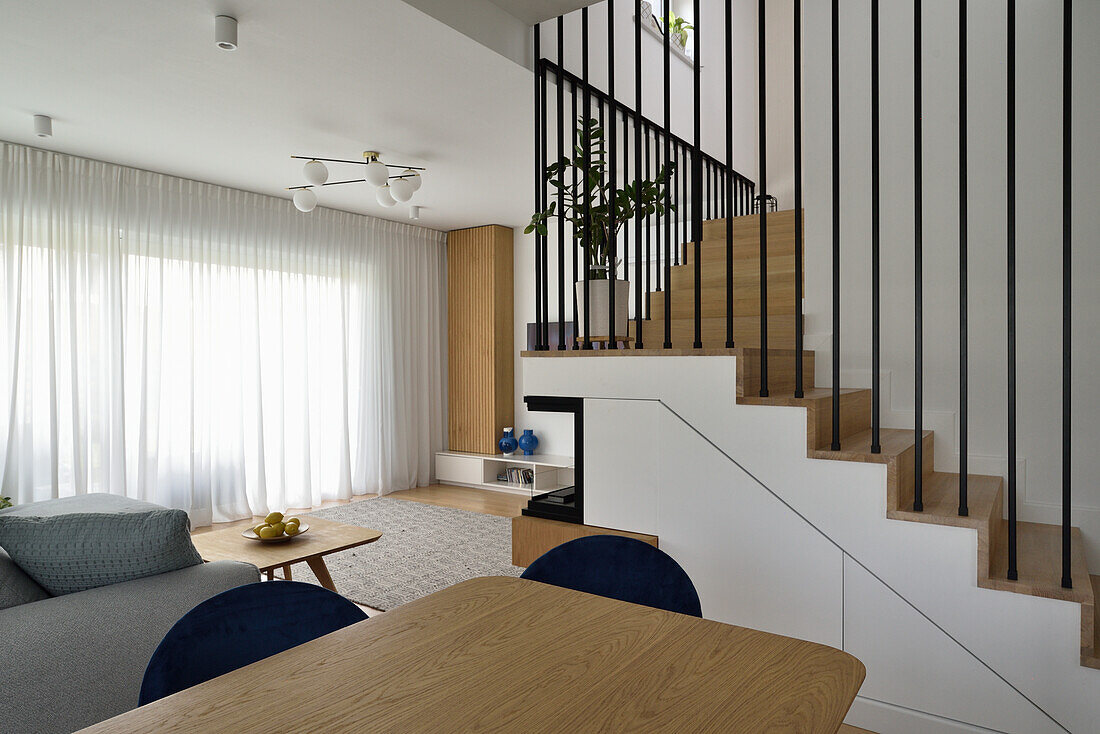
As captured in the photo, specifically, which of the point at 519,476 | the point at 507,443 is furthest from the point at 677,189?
the point at 519,476

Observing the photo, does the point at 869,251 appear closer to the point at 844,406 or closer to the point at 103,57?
the point at 844,406

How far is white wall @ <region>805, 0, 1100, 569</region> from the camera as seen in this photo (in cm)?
288

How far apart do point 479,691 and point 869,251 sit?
123 inches

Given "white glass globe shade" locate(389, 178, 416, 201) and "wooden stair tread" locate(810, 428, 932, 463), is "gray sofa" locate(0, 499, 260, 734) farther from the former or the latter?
"white glass globe shade" locate(389, 178, 416, 201)

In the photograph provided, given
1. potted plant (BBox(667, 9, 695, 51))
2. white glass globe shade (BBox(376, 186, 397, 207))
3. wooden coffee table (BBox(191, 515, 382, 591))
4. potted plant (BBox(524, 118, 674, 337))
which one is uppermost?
potted plant (BBox(667, 9, 695, 51))

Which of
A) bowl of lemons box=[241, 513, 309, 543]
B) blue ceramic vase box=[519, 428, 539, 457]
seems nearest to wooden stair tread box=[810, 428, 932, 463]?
bowl of lemons box=[241, 513, 309, 543]

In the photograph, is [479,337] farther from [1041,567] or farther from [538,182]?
[1041,567]

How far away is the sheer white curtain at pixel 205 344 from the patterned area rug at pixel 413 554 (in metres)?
0.80

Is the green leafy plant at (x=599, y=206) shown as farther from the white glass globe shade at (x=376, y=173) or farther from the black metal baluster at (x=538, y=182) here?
the white glass globe shade at (x=376, y=173)

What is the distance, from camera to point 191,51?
3006mm

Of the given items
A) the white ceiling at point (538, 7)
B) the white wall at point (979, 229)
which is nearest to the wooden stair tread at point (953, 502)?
the white wall at point (979, 229)

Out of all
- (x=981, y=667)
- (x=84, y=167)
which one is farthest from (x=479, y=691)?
(x=84, y=167)

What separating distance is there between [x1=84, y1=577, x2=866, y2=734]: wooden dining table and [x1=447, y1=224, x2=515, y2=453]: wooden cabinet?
18.4 ft

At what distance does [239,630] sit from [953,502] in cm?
220
